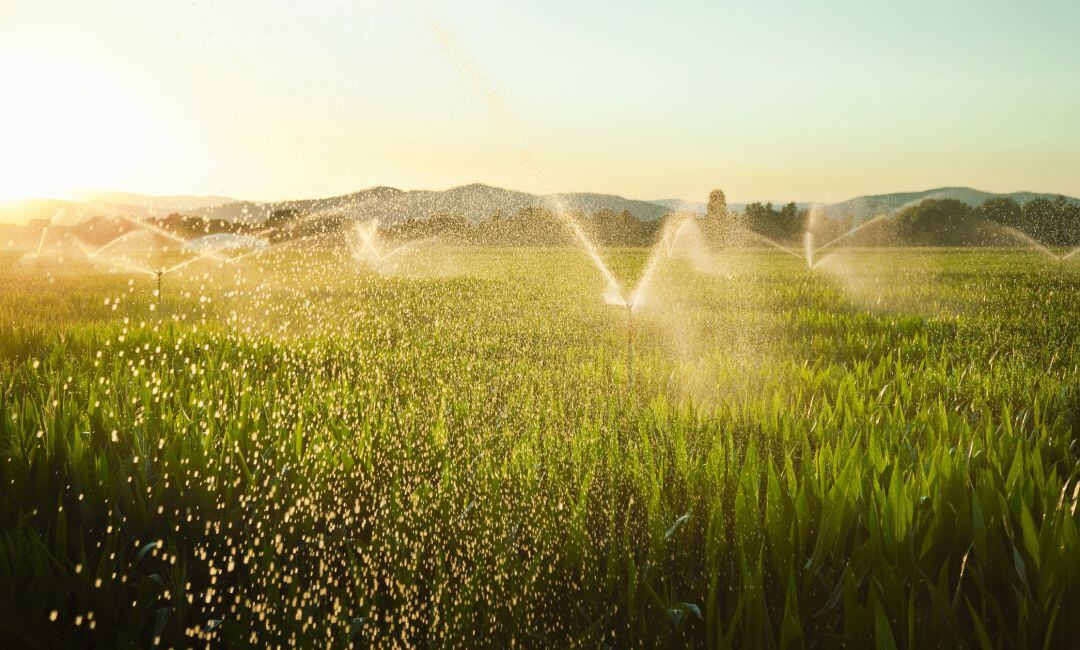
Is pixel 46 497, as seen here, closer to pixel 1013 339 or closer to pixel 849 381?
pixel 849 381

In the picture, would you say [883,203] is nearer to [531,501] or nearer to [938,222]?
[938,222]

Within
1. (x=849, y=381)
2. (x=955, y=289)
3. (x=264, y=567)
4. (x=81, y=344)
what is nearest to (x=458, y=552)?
(x=264, y=567)

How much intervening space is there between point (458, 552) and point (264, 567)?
22.9 inches

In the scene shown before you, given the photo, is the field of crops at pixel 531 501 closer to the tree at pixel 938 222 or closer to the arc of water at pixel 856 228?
the arc of water at pixel 856 228

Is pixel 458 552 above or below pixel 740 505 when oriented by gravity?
below

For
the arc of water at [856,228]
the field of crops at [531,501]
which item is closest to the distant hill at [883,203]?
the arc of water at [856,228]

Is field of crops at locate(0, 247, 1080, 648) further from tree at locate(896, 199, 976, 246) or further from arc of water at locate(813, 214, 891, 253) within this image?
tree at locate(896, 199, 976, 246)

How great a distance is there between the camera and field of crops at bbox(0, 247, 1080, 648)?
1.82 m

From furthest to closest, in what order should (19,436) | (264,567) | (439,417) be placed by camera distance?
(439,417) < (19,436) < (264,567)

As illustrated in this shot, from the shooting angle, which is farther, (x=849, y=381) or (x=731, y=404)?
(x=849, y=381)

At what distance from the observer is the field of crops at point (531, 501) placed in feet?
5.96

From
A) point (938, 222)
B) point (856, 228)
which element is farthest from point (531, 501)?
point (938, 222)

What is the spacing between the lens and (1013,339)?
5.71 meters

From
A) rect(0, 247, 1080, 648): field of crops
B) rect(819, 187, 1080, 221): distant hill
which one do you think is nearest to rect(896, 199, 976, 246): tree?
rect(819, 187, 1080, 221): distant hill
